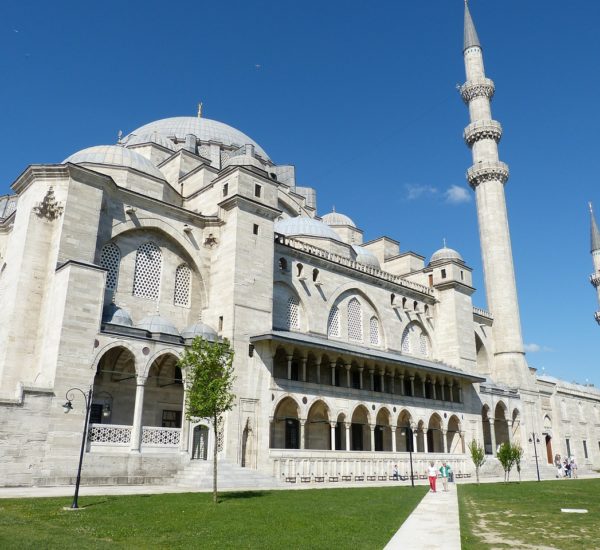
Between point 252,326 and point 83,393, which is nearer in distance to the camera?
point 83,393

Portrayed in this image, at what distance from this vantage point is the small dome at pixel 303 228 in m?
32.0

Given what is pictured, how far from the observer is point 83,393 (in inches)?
656

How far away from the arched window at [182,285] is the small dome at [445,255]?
1829 centimetres

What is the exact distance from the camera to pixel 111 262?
70.4ft

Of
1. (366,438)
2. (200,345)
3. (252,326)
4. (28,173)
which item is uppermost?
(28,173)

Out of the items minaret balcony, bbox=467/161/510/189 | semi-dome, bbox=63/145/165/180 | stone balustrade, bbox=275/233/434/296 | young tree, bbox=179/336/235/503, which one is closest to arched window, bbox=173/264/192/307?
stone balustrade, bbox=275/233/434/296

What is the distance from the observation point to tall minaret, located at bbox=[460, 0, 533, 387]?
3856 centimetres

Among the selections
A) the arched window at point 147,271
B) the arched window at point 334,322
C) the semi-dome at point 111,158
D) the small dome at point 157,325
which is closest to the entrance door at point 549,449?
the arched window at point 334,322

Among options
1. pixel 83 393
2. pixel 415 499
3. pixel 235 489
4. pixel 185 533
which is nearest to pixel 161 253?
pixel 83 393

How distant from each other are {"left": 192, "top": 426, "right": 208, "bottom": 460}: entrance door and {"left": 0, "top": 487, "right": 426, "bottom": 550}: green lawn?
19.4ft

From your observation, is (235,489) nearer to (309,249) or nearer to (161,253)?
(161,253)

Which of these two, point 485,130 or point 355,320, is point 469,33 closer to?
point 485,130

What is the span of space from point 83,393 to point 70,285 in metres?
3.56

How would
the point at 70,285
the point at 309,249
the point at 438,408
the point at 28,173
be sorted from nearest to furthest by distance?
the point at 70,285 < the point at 28,173 < the point at 309,249 < the point at 438,408
